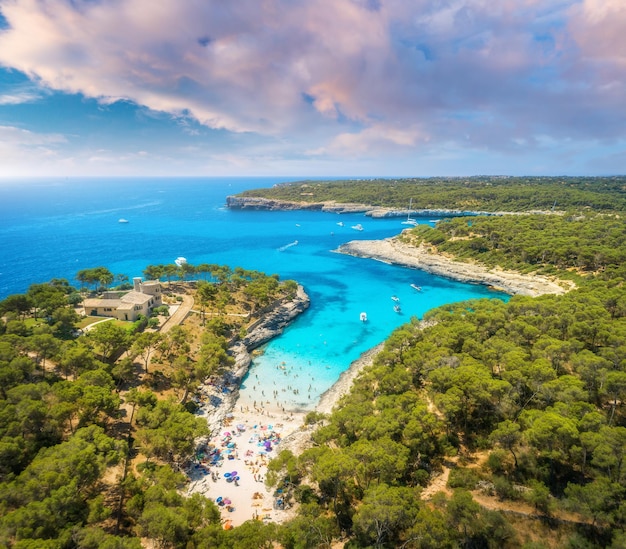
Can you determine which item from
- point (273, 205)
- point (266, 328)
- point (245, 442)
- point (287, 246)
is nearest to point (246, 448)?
point (245, 442)

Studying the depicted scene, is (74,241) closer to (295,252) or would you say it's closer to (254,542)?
(295,252)

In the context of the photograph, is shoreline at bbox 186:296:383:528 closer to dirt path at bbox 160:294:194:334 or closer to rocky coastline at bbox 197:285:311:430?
rocky coastline at bbox 197:285:311:430

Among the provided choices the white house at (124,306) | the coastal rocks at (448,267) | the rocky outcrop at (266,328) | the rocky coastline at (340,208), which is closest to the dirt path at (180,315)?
the white house at (124,306)

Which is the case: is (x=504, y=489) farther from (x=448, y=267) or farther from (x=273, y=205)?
(x=273, y=205)

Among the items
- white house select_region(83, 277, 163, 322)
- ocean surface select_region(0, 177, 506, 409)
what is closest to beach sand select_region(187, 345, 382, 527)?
ocean surface select_region(0, 177, 506, 409)

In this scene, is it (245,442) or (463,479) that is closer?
(463,479)

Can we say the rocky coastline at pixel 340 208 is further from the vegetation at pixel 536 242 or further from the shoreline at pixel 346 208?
the vegetation at pixel 536 242

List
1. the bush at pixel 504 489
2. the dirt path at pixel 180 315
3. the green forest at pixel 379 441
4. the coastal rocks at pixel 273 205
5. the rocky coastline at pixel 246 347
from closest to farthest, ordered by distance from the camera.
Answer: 1. the green forest at pixel 379 441
2. the bush at pixel 504 489
3. the rocky coastline at pixel 246 347
4. the dirt path at pixel 180 315
5. the coastal rocks at pixel 273 205
